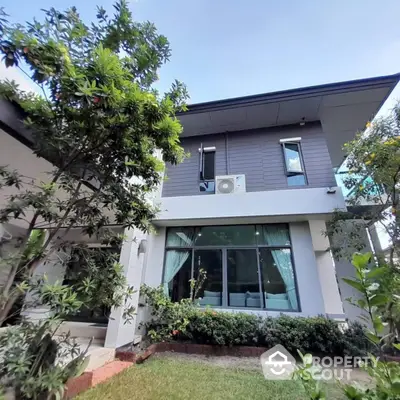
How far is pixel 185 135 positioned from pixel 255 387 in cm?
697

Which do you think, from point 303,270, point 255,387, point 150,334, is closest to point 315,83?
point 303,270

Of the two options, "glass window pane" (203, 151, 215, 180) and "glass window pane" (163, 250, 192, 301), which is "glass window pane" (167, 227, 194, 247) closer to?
"glass window pane" (163, 250, 192, 301)

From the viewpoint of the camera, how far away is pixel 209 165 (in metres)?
7.34

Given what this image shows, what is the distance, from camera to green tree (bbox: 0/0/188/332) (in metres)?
2.04

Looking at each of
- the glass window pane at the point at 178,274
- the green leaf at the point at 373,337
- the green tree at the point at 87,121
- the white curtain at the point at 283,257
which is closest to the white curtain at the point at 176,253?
the glass window pane at the point at 178,274

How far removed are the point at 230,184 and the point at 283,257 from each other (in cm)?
254

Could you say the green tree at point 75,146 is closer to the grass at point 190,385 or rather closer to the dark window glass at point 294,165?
the grass at point 190,385

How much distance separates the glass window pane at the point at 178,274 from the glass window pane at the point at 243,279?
1.22 metres

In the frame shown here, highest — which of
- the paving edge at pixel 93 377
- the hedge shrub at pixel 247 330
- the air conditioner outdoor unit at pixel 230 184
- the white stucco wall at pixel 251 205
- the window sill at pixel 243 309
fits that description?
the air conditioner outdoor unit at pixel 230 184

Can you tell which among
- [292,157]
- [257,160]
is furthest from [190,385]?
[292,157]

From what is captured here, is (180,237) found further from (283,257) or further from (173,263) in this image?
(283,257)

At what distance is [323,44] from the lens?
19.0ft

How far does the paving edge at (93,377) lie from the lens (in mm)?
2800

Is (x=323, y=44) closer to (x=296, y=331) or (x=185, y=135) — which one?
(x=185, y=135)
